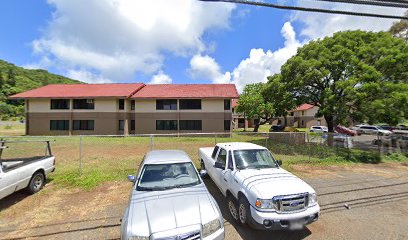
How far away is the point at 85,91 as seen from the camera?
96.1 ft

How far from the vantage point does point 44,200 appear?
21.4 feet

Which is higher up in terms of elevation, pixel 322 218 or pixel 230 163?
pixel 230 163

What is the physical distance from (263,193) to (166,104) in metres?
24.8

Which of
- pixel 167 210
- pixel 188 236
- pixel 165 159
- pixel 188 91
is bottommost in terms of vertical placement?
pixel 188 236

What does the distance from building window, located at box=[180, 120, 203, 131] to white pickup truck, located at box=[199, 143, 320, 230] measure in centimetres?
2155

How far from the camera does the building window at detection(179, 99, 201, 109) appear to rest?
27.9 metres

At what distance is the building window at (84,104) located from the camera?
92.0 feet

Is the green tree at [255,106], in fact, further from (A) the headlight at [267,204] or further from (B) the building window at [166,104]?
(A) the headlight at [267,204]

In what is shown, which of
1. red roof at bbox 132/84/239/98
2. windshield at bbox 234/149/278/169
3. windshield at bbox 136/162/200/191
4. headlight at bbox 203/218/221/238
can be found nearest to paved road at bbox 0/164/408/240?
headlight at bbox 203/218/221/238

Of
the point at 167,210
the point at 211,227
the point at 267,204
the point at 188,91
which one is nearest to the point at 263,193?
the point at 267,204

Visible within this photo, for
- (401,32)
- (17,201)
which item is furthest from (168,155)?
(401,32)

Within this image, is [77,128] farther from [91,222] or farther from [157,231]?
[157,231]

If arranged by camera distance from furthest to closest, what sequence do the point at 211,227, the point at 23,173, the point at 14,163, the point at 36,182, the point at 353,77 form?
1. the point at 353,77
2. the point at 36,182
3. the point at 14,163
4. the point at 23,173
5. the point at 211,227

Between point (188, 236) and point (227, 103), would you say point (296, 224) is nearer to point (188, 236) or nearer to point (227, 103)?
point (188, 236)
